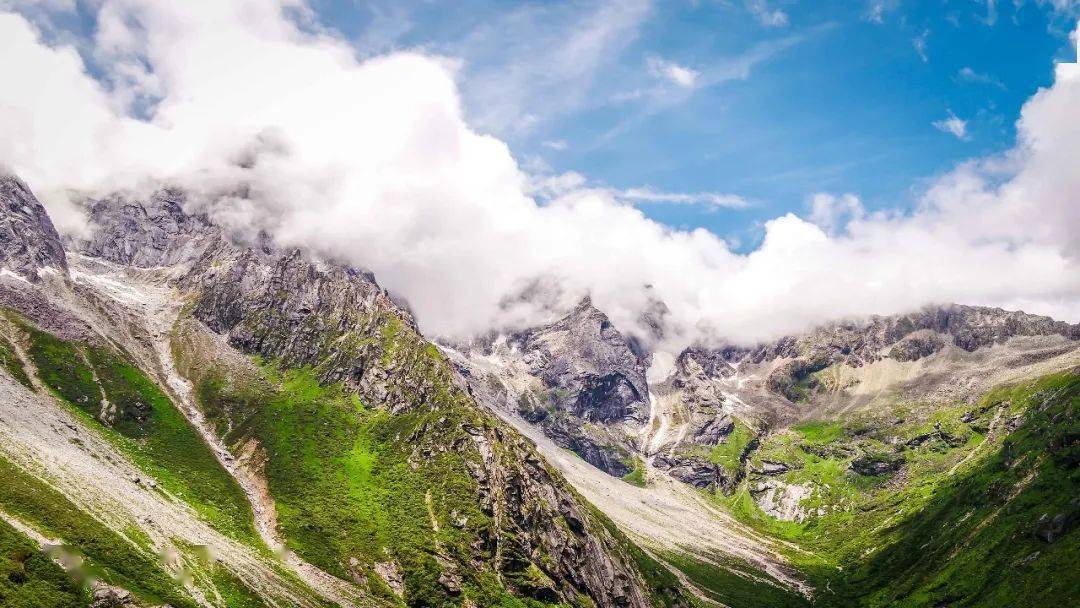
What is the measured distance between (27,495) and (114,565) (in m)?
26.4

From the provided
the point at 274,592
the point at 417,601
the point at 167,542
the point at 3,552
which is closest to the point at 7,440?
the point at 167,542

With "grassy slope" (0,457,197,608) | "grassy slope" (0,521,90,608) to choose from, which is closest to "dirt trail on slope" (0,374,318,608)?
"grassy slope" (0,457,197,608)

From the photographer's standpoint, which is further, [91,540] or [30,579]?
[91,540]

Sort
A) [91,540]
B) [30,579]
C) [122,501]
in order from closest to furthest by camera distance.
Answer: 1. [30,579]
2. [91,540]
3. [122,501]

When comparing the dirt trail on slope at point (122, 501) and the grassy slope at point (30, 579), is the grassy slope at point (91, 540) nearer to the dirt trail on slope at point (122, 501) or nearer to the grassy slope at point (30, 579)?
the dirt trail on slope at point (122, 501)

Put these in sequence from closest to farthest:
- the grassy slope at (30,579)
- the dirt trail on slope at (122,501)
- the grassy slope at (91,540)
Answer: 1. the grassy slope at (30,579)
2. the grassy slope at (91,540)
3. the dirt trail on slope at (122,501)

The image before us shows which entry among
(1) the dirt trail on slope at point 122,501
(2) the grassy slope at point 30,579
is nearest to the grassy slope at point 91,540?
(1) the dirt trail on slope at point 122,501

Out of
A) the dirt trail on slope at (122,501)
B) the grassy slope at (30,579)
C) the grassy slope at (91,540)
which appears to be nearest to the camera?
the grassy slope at (30,579)

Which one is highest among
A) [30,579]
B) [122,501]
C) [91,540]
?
[91,540]

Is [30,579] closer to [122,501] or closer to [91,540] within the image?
[91,540]

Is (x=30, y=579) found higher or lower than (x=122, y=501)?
higher

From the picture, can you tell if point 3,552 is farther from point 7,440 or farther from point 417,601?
point 417,601

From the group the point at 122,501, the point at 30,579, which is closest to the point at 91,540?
the point at 30,579

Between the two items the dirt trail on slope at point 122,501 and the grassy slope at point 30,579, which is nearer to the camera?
the grassy slope at point 30,579
